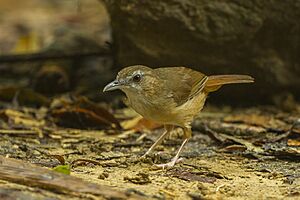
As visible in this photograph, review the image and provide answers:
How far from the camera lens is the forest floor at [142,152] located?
148 inches

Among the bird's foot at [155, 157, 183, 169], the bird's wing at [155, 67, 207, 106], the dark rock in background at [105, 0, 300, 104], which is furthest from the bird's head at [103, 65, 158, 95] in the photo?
the dark rock in background at [105, 0, 300, 104]

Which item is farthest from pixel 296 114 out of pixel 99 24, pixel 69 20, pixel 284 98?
pixel 69 20

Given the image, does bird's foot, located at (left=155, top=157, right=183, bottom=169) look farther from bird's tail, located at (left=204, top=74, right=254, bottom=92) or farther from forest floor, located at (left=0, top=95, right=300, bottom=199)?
bird's tail, located at (left=204, top=74, right=254, bottom=92)

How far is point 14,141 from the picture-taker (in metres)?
5.30

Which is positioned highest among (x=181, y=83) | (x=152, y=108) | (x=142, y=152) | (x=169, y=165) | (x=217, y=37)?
(x=217, y=37)

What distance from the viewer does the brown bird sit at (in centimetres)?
502

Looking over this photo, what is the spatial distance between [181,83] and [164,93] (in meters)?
0.23

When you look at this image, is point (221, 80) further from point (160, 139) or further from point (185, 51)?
point (185, 51)

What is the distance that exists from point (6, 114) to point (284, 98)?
8.99 feet

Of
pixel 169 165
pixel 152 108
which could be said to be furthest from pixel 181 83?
pixel 169 165

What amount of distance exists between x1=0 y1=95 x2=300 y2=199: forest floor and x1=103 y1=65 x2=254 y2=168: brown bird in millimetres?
284

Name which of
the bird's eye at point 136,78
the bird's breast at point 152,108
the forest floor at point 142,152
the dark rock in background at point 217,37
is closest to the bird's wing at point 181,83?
the bird's breast at point 152,108

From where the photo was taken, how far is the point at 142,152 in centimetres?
528

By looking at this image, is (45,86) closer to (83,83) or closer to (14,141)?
(83,83)
